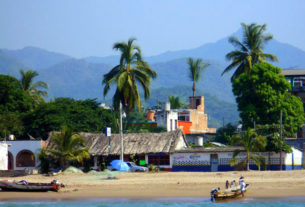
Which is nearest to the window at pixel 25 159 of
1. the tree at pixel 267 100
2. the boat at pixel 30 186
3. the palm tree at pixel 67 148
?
the palm tree at pixel 67 148

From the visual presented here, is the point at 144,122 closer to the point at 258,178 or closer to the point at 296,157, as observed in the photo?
the point at 296,157

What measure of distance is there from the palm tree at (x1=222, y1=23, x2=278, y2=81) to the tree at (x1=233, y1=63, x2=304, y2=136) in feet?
20.5

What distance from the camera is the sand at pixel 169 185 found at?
33156 mm

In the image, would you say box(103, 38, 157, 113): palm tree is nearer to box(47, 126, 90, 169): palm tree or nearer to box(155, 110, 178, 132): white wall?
box(155, 110, 178, 132): white wall

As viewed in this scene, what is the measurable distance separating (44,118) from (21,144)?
7019mm

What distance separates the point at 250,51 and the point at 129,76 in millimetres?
15821

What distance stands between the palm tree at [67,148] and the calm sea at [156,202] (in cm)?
1417

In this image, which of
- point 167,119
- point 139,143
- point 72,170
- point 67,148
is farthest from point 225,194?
point 167,119

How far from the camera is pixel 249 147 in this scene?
4294cm

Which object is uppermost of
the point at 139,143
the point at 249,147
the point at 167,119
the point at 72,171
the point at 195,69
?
the point at 195,69

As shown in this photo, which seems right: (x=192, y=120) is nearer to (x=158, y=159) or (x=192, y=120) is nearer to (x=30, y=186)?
(x=158, y=159)

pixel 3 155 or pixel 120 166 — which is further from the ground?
pixel 3 155

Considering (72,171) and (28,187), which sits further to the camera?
(72,171)

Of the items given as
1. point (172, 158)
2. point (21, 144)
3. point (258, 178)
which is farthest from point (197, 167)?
point (21, 144)
